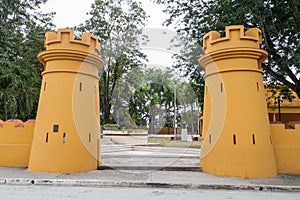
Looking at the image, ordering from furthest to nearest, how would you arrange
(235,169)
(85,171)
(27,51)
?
(27,51) → (85,171) → (235,169)

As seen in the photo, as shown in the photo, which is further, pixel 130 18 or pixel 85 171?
pixel 130 18

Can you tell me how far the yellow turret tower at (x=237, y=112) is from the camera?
7.28 m

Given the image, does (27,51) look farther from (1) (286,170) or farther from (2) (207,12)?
(1) (286,170)

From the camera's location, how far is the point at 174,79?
28.2 feet

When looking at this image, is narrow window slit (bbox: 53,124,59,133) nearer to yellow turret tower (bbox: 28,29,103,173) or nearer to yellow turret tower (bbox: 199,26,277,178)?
yellow turret tower (bbox: 28,29,103,173)

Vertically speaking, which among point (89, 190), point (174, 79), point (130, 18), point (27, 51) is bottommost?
point (89, 190)

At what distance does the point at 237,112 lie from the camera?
7516 millimetres

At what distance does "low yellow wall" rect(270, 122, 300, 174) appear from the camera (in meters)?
7.91

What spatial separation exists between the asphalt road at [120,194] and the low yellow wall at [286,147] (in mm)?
2405

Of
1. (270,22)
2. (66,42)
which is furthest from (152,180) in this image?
(270,22)

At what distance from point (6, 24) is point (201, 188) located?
15.7 meters

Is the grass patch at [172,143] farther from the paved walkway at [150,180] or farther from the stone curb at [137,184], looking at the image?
the stone curb at [137,184]

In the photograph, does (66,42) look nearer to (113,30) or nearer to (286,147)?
(286,147)

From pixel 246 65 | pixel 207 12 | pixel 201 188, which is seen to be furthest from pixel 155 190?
pixel 207 12
